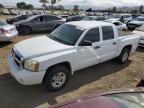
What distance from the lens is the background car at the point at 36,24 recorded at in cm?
1421

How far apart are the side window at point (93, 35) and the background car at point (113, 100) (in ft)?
9.43

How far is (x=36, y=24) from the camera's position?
14.5 meters

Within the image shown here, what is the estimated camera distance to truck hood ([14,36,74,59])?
475 centimetres

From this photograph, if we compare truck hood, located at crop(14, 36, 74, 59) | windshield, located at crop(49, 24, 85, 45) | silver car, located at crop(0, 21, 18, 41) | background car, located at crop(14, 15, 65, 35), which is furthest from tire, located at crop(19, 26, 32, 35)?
truck hood, located at crop(14, 36, 74, 59)

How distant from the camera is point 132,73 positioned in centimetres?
682

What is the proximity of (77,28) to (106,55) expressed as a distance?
1.42m

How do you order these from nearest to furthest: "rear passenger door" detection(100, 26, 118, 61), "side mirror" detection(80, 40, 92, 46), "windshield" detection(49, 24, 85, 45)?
1. "side mirror" detection(80, 40, 92, 46)
2. "windshield" detection(49, 24, 85, 45)
3. "rear passenger door" detection(100, 26, 118, 61)

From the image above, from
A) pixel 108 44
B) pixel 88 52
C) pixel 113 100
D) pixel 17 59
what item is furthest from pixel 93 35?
pixel 113 100

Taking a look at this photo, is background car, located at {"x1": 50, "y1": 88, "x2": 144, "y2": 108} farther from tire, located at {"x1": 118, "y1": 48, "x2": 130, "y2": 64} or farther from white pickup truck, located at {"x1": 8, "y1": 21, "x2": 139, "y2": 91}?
tire, located at {"x1": 118, "y1": 48, "x2": 130, "y2": 64}

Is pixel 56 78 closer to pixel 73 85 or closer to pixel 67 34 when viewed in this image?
pixel 73 85

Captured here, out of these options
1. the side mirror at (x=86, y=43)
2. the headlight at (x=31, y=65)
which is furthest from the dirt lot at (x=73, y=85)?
the side mirror at (x=86, y=43)

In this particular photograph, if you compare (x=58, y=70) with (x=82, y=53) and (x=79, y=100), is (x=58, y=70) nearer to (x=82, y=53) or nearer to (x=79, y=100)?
(x=82, y=53)

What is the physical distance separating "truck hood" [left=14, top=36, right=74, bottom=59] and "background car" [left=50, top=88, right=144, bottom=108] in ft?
7.47

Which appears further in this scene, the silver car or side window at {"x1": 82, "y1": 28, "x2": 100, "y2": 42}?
the silver car
